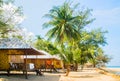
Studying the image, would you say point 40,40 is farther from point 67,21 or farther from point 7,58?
point 7,58

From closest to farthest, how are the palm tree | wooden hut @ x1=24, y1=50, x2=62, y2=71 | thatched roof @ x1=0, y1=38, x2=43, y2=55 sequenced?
thatched roof @ x1=0, y1=38, x2=43, y2=55 < wooden hut @ x1=24, y1=50, x2=62, y2=71 < the palm tree

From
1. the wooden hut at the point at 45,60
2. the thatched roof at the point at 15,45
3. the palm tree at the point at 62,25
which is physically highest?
the palm tree at the point at 62,25

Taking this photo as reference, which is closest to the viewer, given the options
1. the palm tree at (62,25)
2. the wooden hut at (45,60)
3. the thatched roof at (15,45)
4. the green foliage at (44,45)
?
the thatched roof at (15,45)

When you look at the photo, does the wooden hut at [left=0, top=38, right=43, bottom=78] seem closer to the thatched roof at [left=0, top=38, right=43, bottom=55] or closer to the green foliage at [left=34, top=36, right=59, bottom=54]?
the thatched roof at [left=0, top=38, right=43, bottom=55]

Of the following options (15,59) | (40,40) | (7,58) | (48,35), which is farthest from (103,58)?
(7,58)

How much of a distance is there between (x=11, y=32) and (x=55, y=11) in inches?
628

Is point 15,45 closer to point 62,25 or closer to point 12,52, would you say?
point 12,52

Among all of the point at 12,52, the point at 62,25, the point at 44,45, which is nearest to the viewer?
the point at 12,52

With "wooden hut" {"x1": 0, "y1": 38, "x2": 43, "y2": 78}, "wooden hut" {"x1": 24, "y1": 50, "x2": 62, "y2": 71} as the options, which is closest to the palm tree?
"wooden hut" {"x1": 24, "y1": 50, "x2": 62, "y2": 71}

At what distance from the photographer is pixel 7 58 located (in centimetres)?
2536

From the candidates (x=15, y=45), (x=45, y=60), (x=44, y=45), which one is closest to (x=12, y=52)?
(x=15, y=45)

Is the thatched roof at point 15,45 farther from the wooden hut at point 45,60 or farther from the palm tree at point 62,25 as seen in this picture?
the palm tree at point 62,25

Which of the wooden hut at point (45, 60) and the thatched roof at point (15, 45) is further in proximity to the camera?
the wooden hut at point (45, 60)

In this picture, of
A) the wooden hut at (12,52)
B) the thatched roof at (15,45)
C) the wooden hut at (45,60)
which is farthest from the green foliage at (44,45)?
the thatched roof at (15,45)
